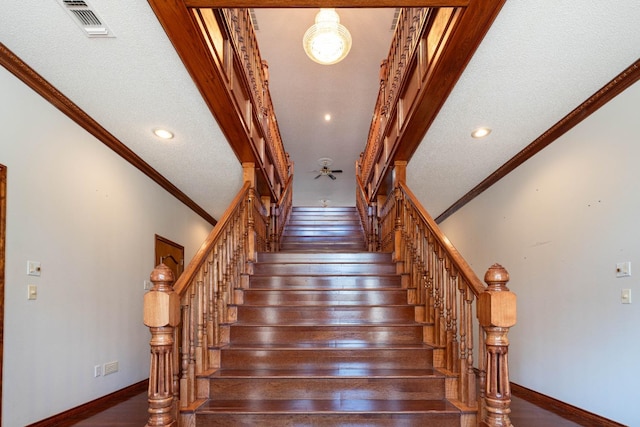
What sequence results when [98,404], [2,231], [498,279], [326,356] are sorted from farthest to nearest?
[98,404] → [326,356] → [2,231] → [498,279]

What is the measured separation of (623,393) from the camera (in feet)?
10.3

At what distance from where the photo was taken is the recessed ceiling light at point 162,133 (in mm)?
4148

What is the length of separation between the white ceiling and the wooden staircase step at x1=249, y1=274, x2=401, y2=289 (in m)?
1.33

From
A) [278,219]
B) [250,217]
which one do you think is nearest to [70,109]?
[250,217]

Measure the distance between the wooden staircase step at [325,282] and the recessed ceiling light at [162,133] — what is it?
4.98 feet

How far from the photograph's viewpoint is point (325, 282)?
4.54 m

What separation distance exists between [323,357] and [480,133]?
2386 mm

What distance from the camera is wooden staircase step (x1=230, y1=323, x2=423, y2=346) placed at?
375 centimetres

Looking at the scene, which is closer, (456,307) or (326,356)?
(456,307)

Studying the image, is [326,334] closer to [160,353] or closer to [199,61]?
[160,353]

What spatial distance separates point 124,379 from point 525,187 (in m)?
4.32

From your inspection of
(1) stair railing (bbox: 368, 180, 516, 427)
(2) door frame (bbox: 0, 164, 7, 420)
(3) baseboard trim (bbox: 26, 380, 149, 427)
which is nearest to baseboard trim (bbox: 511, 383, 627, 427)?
(1) stair railing (bbox: 368, 180, 516, 427)

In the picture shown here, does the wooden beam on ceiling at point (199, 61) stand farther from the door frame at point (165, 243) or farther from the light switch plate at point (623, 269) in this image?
the light switch plate at point (623, 269)

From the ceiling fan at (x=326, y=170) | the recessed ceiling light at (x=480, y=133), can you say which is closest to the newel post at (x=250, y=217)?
the recessed ceiling light at (x=480, y=133)
